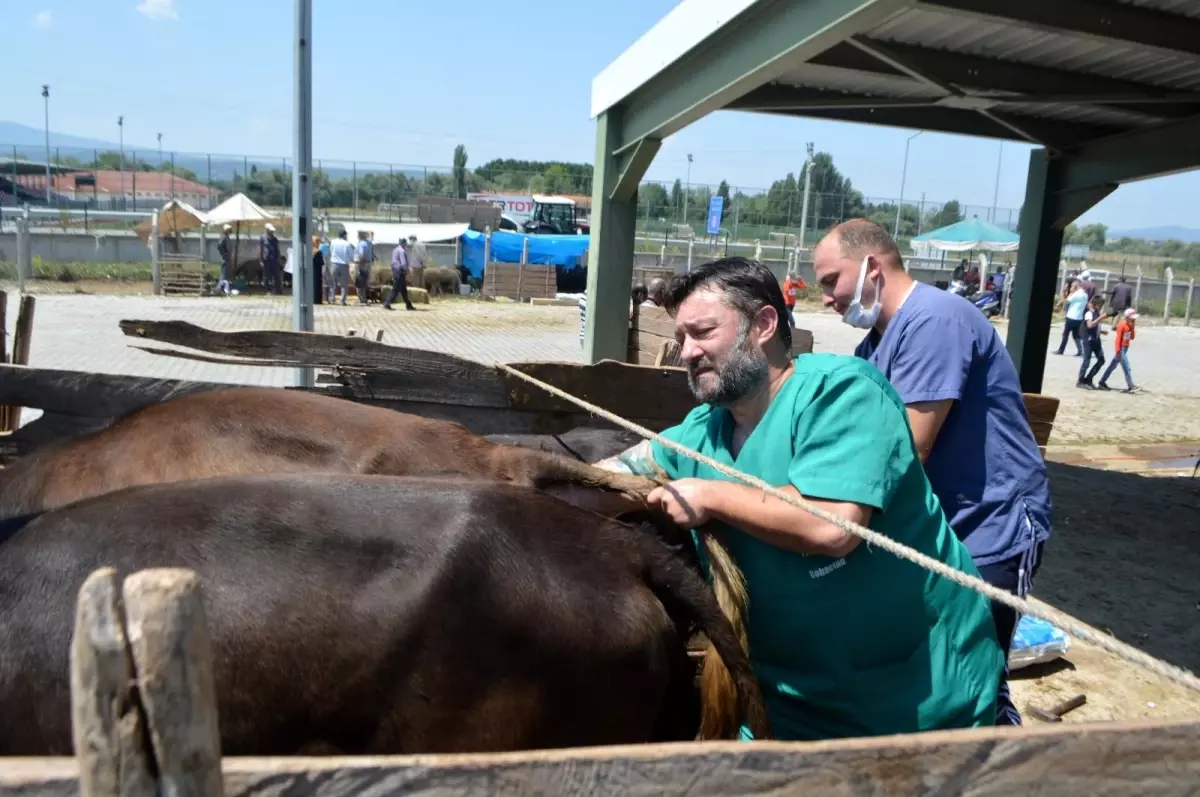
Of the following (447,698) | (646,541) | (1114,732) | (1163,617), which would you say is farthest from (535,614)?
(1163,617)

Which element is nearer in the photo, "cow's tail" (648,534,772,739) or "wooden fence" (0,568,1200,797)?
"wooden fence" (0,568,1200,797)

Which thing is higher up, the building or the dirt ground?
the building

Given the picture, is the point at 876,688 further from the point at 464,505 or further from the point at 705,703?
the point at 464,505

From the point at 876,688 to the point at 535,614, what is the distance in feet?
2.64

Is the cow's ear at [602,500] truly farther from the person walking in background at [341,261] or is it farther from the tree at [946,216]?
the tree at [946,216]

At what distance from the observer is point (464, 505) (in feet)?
6.09

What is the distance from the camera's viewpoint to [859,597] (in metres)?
1.95

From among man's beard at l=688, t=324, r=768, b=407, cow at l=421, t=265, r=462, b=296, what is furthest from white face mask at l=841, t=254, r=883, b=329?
cow at l=421, t=265, r=462, b=296

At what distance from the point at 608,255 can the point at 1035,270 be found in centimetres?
444

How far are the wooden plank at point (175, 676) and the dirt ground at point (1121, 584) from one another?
9.31 ft

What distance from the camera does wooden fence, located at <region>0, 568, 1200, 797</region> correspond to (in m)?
0.92

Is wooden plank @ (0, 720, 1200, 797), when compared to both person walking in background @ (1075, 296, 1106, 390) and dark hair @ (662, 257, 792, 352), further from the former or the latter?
person walking in background @ (1075, 296, 1106, 390)

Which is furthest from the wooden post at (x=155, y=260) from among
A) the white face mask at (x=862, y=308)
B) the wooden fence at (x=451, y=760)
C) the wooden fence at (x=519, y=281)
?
the wooden fence at (x=451, y=760)

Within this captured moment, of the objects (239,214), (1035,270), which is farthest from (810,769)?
(239,214)
